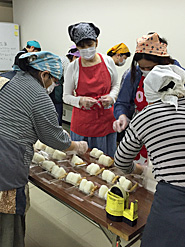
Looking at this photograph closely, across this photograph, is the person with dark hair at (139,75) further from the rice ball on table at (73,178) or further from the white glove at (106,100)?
the rice ball on table at (73,178)

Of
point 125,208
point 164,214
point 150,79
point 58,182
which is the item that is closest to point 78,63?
point 58,182

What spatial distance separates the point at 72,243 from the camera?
7.34ft

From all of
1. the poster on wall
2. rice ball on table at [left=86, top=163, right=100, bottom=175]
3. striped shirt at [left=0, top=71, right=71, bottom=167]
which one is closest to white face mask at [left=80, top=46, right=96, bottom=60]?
striped shirt at [left=0, top=71, right=71, bottom=167]

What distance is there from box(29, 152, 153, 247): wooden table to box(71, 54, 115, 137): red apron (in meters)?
0.56

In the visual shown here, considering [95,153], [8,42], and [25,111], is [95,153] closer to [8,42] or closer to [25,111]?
[25,111]

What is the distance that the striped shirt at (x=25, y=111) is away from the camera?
141 centimetres

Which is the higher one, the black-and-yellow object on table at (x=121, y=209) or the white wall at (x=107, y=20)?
the white wall at (x=107, y=20)

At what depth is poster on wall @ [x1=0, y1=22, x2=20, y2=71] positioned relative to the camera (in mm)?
6029

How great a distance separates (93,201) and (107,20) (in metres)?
3.40

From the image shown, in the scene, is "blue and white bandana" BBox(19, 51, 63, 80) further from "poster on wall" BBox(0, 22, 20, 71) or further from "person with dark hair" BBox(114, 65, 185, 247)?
"poster on wall" BBox(0, 22, 20, 71)

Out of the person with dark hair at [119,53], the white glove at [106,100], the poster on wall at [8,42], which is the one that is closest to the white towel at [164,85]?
the white glove at [106,100]

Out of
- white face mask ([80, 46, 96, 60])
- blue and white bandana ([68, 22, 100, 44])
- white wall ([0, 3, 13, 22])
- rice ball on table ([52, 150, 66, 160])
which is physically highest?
white wall ([0, 3, 13, 22])

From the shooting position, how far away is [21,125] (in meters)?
1.43

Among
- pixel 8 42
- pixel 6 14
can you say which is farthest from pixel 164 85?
pixel 6 14
